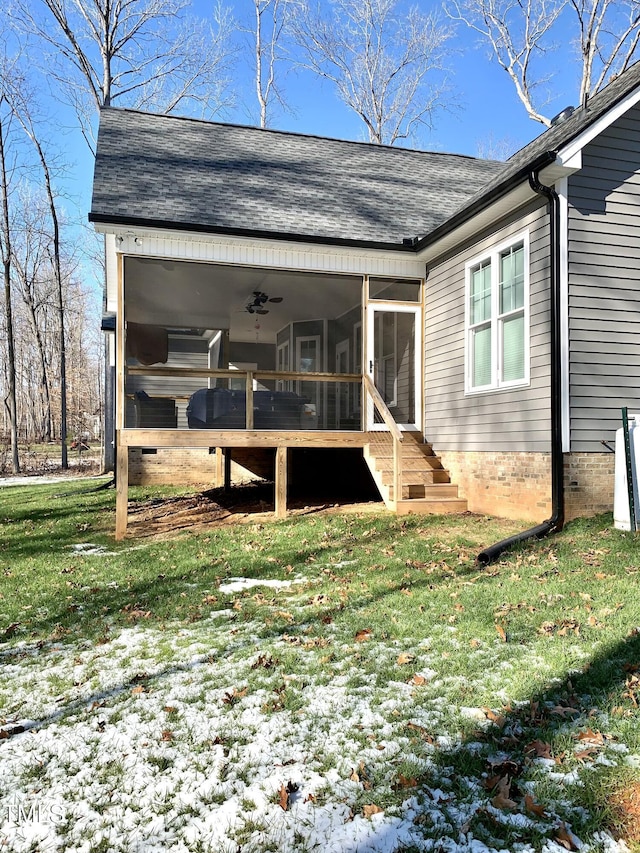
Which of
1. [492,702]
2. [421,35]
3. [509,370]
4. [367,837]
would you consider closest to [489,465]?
[509,370]

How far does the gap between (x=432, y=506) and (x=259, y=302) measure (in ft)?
15.8

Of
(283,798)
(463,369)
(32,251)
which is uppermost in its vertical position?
(32,251)

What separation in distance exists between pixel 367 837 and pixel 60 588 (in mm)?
4076

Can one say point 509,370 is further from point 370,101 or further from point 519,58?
point 370,101

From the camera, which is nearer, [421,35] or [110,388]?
[110,388]

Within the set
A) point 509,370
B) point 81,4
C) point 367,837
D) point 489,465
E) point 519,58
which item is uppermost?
point 81,4

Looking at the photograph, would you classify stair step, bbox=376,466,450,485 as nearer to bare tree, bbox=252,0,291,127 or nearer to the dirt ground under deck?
the dirt ground under deck

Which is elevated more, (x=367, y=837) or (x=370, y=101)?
(x=370, y=101)

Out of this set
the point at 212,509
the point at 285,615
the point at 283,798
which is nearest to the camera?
the point at 283,798

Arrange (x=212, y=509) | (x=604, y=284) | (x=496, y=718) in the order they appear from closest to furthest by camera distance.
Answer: (x=496, y=718) < (x=604, y=284) < (x=212, y=509)

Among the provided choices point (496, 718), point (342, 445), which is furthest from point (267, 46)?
point (496, 718)

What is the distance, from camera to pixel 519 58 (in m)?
19.6

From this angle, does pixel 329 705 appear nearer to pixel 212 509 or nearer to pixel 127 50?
pixel 212 509

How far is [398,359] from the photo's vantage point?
33.1 ft
